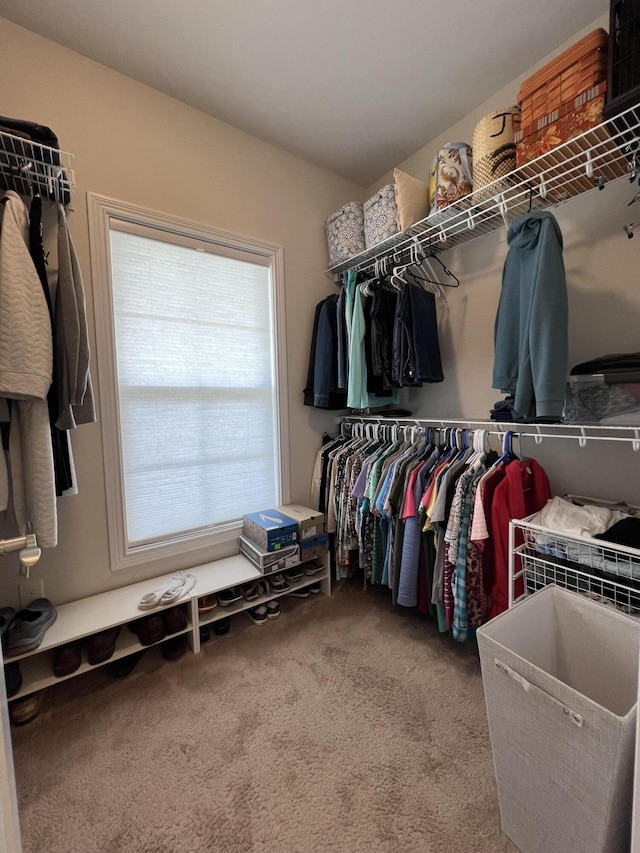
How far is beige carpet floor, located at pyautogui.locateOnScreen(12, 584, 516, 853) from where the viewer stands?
105cm

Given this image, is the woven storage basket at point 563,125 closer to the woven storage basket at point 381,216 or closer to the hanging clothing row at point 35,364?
the woven storage basket at point 381,216

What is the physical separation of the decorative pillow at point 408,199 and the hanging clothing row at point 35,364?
1.65 m

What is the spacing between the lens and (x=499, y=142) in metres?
1.60

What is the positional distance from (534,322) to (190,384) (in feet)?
5.82

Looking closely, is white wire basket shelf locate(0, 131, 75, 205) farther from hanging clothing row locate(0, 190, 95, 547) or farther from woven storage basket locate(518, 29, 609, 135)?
woven storage basket locate(518, 29, 609, 135)

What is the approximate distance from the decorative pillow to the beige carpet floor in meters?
2.31

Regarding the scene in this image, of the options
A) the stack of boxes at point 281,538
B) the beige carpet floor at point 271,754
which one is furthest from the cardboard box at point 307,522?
the beige carpet floor at point 271,754

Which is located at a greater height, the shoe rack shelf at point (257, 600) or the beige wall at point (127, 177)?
the beige wall at point (127, 177)

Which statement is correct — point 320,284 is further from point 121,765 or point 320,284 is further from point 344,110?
point 121,765

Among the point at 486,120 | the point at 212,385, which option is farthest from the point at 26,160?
the point at 486,120

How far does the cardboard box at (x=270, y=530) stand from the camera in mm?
2025

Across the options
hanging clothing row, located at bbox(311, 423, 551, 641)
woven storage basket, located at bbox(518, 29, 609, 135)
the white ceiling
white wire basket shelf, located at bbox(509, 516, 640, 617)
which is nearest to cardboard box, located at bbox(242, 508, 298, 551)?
hanging clothing row, located at bbox(311, 423, 551, 641)

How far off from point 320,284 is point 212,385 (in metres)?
1.10

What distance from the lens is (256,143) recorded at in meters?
2.27
